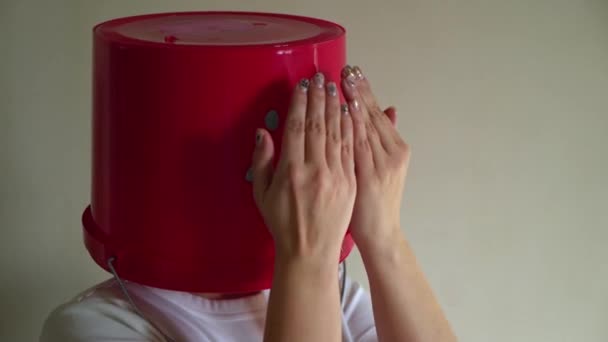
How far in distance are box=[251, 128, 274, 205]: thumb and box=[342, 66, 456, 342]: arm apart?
106mm

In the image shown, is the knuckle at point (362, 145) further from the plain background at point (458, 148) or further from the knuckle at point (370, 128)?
the plain background at point (458, 148)

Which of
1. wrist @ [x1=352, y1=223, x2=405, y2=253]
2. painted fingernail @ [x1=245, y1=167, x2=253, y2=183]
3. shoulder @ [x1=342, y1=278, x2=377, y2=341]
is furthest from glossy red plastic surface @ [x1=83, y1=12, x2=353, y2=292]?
shoulder @ [x1=342, y1=278, x2=377, y2=341]

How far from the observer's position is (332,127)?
0.68 meters

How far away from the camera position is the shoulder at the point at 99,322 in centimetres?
76

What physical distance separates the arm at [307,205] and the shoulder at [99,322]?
18cm

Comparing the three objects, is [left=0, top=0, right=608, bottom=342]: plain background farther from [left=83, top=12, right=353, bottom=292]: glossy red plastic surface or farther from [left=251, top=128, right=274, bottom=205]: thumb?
[left=251, top=128, right=274, bottom=205]: thumb

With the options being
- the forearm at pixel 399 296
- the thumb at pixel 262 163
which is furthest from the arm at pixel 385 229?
the thumb at pixel 262 163

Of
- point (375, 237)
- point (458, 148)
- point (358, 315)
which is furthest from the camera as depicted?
point (458, 148)

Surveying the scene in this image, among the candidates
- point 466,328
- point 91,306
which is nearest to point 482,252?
point 466,328

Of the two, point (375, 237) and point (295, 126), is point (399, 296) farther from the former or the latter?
point (295, 126)

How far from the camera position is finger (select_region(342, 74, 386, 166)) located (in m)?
0.71

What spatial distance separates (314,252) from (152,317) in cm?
24

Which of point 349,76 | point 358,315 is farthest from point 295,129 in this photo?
point 358,315

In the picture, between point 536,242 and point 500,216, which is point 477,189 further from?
point 536,242
